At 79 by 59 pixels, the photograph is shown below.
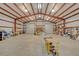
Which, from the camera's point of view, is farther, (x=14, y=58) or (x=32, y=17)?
(x=32, y=17)

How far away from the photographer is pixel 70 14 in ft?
18.3

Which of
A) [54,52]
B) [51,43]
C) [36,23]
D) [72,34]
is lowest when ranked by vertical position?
[54,52]

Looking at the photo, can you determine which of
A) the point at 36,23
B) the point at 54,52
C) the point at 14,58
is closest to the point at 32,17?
the point at 36,23

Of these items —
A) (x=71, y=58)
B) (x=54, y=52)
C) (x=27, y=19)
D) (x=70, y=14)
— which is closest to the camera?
(x=71, y=58)

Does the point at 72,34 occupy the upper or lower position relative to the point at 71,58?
upper

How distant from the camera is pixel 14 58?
12.2 feet

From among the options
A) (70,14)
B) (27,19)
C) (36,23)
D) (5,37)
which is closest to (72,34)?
(70,14)

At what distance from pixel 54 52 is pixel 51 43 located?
47cm

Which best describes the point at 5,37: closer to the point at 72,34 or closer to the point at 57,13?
the point at 57,13

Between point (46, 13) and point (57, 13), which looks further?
point (46, 13)

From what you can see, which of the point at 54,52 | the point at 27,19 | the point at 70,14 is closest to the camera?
the point at 54,52

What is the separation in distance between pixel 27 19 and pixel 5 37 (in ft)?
4.75

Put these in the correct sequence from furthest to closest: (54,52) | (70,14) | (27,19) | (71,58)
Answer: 1. (27,19)
2. (70,14)
3. (54,52)
4. (71,58)

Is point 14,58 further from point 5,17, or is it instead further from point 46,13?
point 46,13
